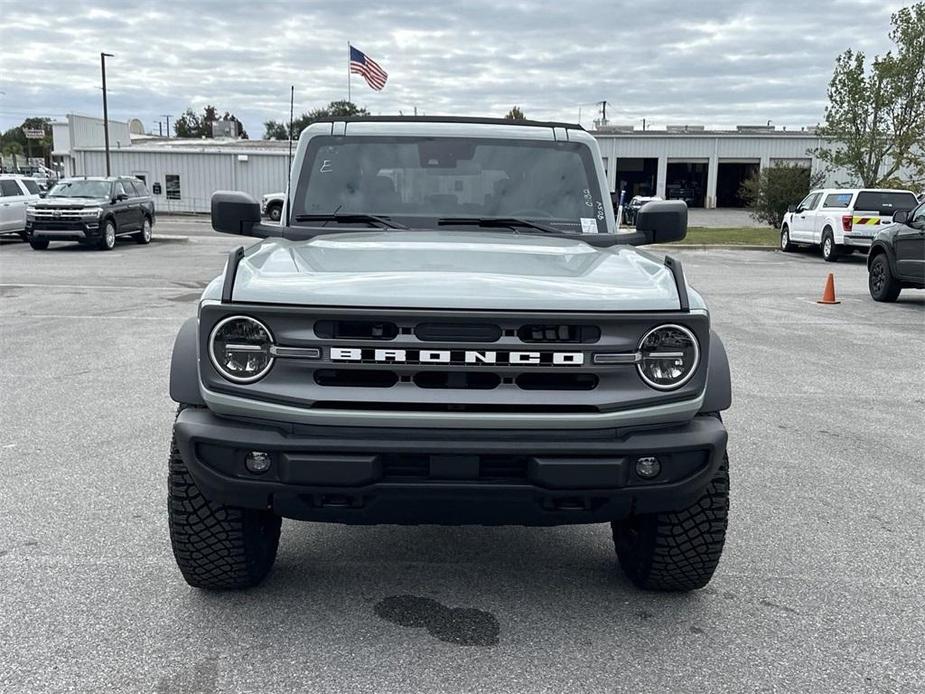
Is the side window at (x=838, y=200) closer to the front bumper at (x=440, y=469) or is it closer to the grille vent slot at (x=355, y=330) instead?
the front bumper at (x=440, y=469)

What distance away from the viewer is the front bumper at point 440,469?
285 centimetres

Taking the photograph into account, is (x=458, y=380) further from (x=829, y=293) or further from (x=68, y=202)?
(x=68, y=202)

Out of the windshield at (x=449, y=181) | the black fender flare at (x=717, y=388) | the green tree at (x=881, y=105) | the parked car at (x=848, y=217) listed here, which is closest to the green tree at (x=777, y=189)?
the green tree at (x=881, y=105)

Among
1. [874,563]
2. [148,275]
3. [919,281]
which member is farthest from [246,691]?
[148,275]

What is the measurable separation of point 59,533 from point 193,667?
1.52 meters

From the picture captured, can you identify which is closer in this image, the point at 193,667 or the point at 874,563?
the point at 193,667

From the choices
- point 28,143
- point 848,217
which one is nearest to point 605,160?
point 848,217

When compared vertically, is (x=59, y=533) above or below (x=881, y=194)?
below

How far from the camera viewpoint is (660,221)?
4.38m

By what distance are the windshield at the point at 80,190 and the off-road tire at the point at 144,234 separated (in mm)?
1848

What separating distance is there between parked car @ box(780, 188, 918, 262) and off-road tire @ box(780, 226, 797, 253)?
3.29 feet

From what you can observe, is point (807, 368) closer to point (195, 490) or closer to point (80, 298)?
point (195, 490)

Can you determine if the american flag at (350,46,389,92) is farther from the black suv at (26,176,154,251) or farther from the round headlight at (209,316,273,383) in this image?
the round headlight at (209,316,273,383)

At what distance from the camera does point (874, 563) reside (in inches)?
158
